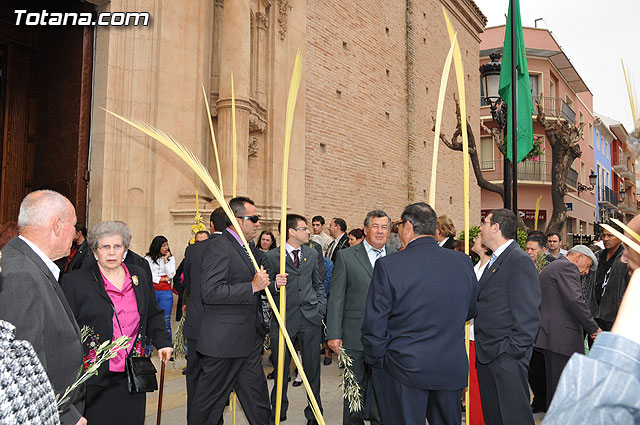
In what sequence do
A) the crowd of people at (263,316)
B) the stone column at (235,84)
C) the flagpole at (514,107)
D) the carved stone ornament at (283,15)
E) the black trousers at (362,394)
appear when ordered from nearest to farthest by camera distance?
the crowd of people at (263,316) → the black trousers at (362,394) → the flagpole at (514,107) → the stone column at (235,84) → the carved stone ornament at (283,15)

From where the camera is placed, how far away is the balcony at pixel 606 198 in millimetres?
38312

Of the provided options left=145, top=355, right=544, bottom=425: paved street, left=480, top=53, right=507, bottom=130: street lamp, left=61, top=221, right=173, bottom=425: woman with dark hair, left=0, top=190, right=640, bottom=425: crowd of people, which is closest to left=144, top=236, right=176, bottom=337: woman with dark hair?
left=145, top=355, right=544, bottom=425: paved street

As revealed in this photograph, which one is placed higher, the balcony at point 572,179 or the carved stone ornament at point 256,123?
the balcony at point 572,179

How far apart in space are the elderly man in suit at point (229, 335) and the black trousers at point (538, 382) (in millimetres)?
3538

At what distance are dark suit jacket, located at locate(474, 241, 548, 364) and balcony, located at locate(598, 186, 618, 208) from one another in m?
39.1

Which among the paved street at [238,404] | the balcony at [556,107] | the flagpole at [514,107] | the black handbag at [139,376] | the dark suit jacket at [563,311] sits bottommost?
the paved street at [238,404]

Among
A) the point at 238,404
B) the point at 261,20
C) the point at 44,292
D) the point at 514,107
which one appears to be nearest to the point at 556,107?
the point at 261,20

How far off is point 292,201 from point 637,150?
10.3 metres

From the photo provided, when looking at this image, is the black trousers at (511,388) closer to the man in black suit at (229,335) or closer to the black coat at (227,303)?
the man in black suit at (229,335)

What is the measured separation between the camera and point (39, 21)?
31.6 ft

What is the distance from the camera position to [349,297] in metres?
4.82

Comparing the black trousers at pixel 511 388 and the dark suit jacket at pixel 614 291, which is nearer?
the black trousers at pixel 511 388

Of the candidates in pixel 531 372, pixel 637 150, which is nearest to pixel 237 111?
pixel 531 372

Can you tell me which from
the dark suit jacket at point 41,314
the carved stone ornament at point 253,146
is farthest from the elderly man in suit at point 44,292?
the carved stone ornament at point 253,146
